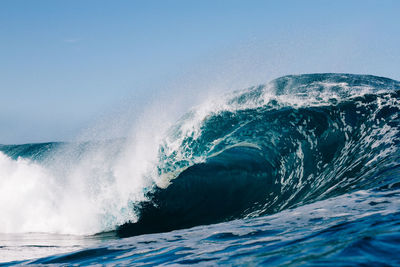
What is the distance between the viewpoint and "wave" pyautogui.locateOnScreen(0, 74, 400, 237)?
291 inches

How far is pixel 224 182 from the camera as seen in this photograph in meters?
8.91

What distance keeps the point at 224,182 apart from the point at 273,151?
1.59 meters

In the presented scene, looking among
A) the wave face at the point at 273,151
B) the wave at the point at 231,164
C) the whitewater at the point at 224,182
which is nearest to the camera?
the whitewater at the point at 224,182

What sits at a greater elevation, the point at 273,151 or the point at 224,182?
the point at 273,151

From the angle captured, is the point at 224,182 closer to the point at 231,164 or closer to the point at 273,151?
the point at 231,164

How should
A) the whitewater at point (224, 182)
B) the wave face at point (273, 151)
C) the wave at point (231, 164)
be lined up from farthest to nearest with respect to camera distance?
the wave at point (231, 164)
the wave face at point (273, 151)
the whitewater at point (224, 182)

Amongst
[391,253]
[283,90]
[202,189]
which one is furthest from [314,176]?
[391,253]

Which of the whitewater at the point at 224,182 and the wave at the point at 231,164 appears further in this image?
the wave at the point at 231,164

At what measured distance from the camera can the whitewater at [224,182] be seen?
13.5 ft

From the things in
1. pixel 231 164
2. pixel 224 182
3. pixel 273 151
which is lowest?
pixel 224 182

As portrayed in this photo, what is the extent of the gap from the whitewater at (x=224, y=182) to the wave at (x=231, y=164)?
0.03 m

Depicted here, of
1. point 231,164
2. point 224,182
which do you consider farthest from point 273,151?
point 224,182

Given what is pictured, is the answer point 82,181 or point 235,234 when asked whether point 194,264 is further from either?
point 82,181

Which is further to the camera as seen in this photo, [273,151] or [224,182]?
[273,151]
